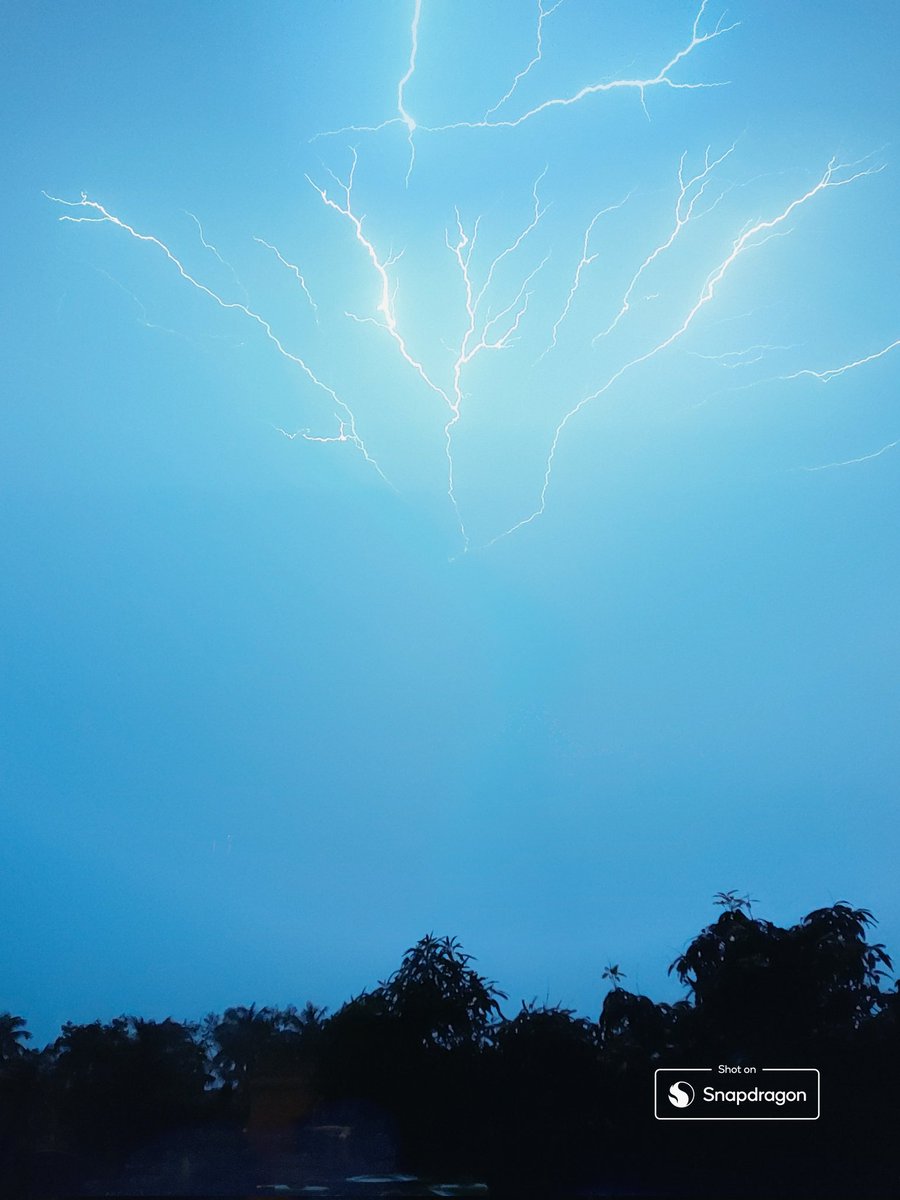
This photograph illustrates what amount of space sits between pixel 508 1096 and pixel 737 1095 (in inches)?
88.8

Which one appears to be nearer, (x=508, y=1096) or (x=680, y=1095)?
(x=680, y=1095)

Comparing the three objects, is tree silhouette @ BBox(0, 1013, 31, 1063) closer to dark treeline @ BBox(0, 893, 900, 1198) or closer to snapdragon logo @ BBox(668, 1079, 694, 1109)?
dark treeline @ BBox(0, 893, 900, 1198)

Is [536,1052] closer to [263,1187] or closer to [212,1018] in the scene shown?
[263,1187]

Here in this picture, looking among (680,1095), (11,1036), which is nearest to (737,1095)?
(680,1095)

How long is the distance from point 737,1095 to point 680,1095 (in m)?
0.45

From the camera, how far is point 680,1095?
300 inches

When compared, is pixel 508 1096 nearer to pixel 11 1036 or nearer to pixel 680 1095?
pixel 680 1095

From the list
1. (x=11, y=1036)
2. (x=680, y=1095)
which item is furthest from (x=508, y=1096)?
(x=11, y=1036)

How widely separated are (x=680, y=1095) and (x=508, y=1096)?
6.18 feet

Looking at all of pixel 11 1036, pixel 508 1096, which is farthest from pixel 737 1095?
pixel 11 1036

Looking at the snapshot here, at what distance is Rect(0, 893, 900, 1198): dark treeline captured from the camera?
780 centimetres

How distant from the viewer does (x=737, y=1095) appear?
7.58 meters

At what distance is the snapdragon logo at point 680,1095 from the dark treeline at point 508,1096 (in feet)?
0.53

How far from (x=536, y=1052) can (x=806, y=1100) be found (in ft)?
8.41
